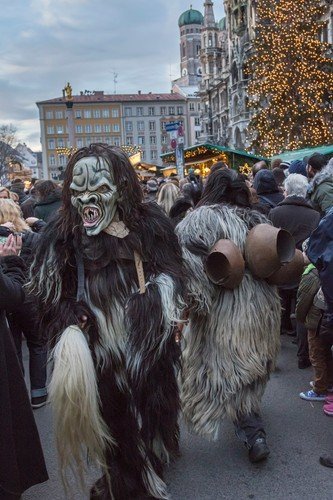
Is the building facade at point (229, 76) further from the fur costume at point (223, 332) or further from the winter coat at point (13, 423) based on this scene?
the winter coat at point (13, 423)

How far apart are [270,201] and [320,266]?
370cm

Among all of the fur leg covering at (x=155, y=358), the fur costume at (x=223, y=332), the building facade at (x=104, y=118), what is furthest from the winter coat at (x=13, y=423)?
the building facade at (x=104, y=118)

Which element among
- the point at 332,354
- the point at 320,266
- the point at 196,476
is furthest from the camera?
the point at 332,354

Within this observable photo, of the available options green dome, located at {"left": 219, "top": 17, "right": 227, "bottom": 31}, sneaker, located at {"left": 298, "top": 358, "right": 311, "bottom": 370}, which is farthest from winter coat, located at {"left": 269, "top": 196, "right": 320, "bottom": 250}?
green dome, located at {"left": 219, "top": 17, "right": 227, "bottom": 31}

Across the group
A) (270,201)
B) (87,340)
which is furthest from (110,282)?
(270,201)

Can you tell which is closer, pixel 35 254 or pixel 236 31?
pixel 35 254

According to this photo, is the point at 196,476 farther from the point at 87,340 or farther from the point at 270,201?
the point at 270,201

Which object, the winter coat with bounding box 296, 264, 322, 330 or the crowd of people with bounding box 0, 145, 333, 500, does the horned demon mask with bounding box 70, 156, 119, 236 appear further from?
the winter coat with bounding box 296, 264, 322, 330

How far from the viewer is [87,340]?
262cm

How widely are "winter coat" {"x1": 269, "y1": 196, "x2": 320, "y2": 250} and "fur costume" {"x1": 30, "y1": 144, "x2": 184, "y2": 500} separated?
3.09m

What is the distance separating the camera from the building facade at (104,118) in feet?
A: 313

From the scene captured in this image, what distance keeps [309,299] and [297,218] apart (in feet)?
4.82

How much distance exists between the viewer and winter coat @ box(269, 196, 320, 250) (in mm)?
5613

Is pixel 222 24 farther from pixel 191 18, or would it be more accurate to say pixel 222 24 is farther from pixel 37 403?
pixel 37 403
